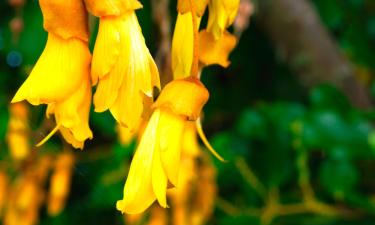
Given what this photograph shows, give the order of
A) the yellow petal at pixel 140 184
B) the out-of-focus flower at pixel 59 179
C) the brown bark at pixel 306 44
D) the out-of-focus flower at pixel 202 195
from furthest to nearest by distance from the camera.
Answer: the brown bark at pixel 306 44 < the out-of-focus flower at pixel 59 179 < the out-of-focus flower at pixel 202 195 < the yellow petal at pixel 140 184

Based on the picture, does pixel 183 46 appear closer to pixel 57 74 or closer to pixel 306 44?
pixel 57 74

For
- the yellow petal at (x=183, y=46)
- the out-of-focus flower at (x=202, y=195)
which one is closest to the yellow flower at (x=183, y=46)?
the yellow petal at (x=183, y=46)

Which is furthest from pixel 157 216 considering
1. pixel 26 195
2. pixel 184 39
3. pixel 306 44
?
pixel 184 39

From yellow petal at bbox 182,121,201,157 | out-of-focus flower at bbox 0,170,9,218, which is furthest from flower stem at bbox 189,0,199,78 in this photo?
out-of-focus flower at bbox 0,170,9,218

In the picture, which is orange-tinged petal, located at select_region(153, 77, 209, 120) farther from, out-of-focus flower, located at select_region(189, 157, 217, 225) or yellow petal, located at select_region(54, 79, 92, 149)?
out-of-focus flower, located at select_region(189, 157, 217, 225)

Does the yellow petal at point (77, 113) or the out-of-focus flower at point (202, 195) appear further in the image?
the out-of-focus flower at point (202, 195)

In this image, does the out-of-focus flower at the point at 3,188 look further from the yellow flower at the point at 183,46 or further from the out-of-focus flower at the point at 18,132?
the yellow flower at the point at 183,46

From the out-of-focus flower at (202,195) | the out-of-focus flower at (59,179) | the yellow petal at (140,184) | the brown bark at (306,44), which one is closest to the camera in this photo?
the yellow petal at (140,184)
